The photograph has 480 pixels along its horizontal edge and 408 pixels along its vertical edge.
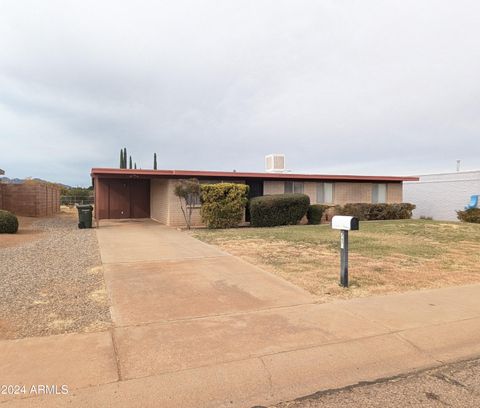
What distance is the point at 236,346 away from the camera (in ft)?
14.0

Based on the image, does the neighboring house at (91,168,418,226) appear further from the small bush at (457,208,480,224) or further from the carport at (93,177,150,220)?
the small bush at (457,208,480,224)

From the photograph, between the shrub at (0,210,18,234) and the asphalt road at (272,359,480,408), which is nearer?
the asphalt road at (272,359,480,408)

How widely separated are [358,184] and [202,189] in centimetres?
1079

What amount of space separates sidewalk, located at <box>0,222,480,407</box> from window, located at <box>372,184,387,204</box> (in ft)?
56.6

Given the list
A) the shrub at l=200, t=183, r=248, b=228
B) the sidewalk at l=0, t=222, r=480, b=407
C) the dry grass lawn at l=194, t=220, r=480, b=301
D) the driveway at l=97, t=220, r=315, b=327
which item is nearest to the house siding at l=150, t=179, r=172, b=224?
the shrub at l=200, t=183, r=248, b=228

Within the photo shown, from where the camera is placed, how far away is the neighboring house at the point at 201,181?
18.6m

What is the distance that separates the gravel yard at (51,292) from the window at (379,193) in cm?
1763

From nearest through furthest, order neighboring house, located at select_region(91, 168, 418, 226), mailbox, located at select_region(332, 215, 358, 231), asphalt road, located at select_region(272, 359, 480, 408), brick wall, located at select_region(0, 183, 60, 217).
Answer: asphalt road, located at select_region(272, 359, 480, 408) → mailbox, located at select_region(332, 215, 358, 231) → neighboring house, located at select_region(91, 168, 418, 226) → brick wall, located at select_region(0, 183, 60, 217)

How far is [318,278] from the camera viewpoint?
734 cm

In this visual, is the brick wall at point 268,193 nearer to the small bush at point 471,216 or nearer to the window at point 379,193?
the window at point 379,193

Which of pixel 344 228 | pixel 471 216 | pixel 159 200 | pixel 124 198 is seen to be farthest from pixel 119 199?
pixel 471 216

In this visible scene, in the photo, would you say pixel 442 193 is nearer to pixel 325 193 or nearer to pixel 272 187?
pixel 325 193

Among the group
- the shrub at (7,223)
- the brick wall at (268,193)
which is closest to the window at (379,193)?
the brick wall at (268,193)

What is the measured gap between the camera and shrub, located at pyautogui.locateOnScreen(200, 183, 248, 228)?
16750 mm
